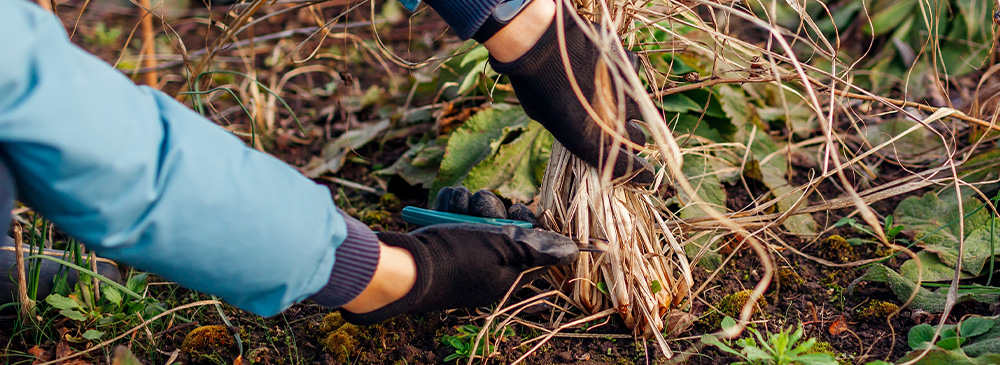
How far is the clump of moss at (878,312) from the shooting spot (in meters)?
1.40

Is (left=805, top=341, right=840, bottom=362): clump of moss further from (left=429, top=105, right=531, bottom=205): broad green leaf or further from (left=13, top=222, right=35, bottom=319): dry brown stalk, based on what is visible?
(left=13, top=222, right=35, bottom=319): dry brown stalk

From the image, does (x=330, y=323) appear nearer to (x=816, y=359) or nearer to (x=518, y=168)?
(x=518, y=168)

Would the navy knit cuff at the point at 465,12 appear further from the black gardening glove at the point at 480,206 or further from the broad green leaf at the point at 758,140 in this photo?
the broad green leaf at the point at 758,140

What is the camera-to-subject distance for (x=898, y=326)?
1382 mm

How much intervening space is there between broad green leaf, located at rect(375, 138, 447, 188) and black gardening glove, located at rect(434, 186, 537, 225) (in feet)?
1.83

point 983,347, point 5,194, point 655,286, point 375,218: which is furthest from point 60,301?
point 983,347

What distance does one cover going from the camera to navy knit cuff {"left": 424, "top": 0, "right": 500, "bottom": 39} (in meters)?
1.15

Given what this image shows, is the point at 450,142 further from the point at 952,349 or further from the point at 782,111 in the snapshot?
the point at 952,349

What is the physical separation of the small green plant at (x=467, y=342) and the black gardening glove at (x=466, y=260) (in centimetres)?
8

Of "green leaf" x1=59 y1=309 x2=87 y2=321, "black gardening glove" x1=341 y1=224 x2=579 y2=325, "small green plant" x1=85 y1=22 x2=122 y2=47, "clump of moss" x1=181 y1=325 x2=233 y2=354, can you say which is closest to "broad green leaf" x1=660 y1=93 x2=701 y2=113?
"black gardening glove" x1=341 y1=224 x2=579 y2=325

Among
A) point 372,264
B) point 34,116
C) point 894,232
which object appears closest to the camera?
point 34,116

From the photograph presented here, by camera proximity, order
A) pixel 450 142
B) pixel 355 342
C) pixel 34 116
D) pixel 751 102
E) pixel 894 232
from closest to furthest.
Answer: pixel 34 116, pixel 355 342, pixel 894 232, pixel 450 142, pixel 751 102

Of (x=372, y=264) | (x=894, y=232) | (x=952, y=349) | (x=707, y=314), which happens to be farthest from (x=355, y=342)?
(x=894, y=232)

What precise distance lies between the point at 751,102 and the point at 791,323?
37.9 inches
